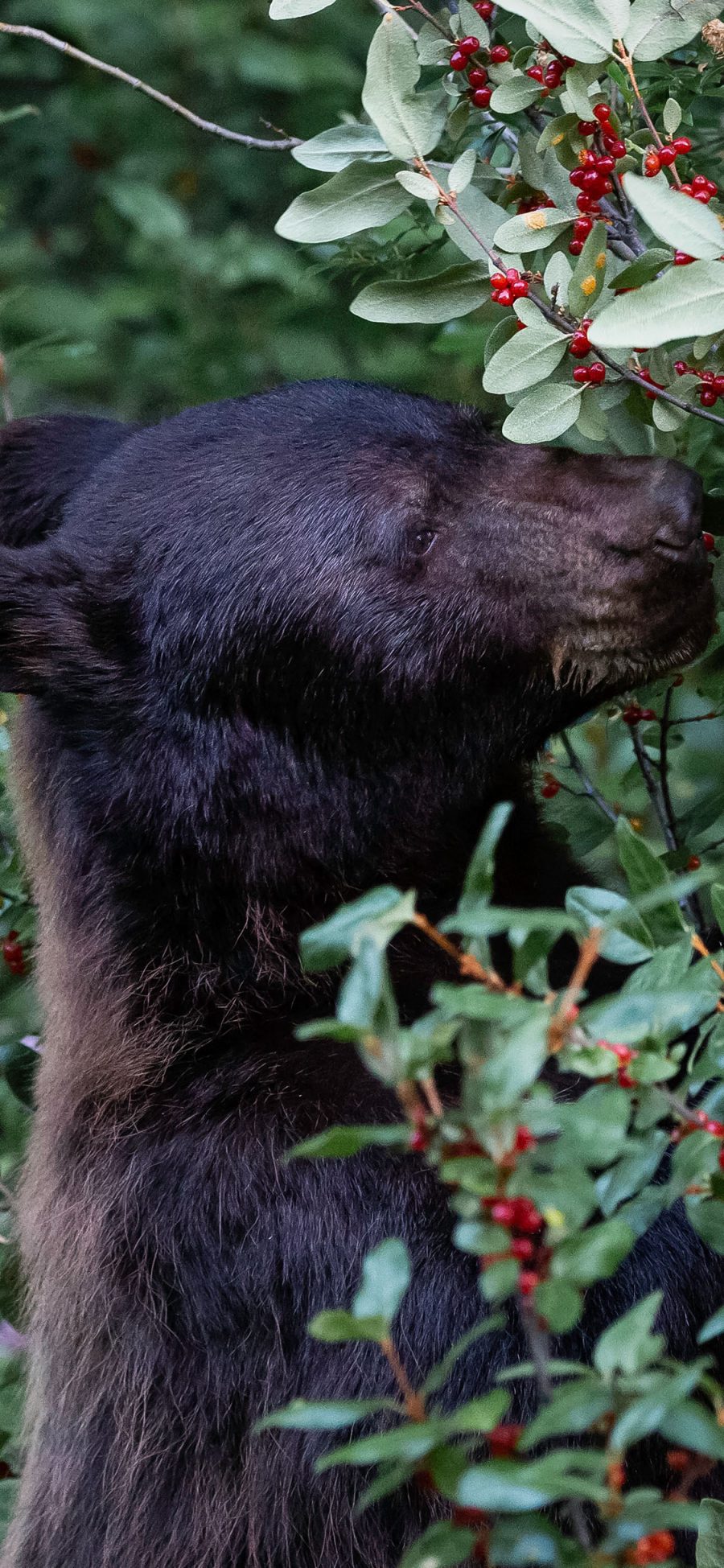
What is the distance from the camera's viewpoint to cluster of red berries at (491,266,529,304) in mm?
2164

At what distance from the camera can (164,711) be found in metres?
2.52

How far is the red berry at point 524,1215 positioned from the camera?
47.4 inches

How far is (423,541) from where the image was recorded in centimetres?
248

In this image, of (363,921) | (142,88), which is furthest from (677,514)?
(363,921)

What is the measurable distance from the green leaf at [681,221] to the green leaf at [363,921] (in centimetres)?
78

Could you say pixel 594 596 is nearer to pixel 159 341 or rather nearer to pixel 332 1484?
pixel 332 1484

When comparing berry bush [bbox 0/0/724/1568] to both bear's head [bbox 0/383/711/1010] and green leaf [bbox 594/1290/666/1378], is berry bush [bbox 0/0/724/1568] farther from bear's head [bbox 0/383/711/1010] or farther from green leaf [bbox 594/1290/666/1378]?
bear's head [bbox 0/383/711/1010]

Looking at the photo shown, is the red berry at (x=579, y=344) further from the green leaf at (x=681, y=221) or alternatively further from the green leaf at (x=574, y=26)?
the green leaf at (x=681, y=221)

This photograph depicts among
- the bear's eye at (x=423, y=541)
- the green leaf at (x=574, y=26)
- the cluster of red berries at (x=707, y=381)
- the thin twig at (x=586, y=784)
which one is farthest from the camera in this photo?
the thin twig at (x=586, y=784)

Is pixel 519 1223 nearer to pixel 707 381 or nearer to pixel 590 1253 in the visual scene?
pixel 590 1253

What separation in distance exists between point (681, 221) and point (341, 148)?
91 cm

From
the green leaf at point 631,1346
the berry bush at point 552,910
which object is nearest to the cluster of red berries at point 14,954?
the berry bush at point 552,910

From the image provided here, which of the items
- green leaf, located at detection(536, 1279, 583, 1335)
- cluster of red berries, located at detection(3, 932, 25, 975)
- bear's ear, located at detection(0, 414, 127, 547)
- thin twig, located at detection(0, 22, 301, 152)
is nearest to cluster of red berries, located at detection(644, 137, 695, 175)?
thin twig, located at detection(0, 22, 301, 152)

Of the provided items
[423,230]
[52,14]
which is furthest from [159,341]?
[423,230]
